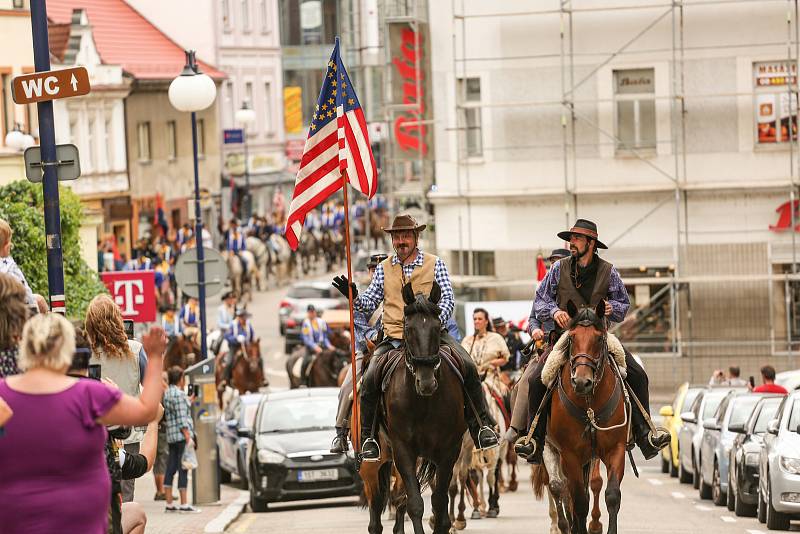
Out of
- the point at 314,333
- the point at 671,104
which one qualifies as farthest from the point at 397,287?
the point at 671,104

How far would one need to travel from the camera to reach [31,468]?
28.0 ft

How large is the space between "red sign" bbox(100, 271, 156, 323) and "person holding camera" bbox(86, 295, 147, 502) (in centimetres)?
1222

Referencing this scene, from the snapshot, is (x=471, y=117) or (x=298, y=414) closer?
(x=298, y=414)

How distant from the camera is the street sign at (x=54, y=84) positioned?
14648mm

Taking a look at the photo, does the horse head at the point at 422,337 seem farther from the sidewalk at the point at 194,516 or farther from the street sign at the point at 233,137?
the street sign at the point at 233,137

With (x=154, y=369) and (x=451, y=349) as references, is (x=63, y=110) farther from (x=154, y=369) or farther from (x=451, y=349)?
(x=154, y=369)

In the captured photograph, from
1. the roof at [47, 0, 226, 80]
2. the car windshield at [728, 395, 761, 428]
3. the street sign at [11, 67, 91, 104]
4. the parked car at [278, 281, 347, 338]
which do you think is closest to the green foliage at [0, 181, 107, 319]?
the car windshield at [728, 395, 761, 428]

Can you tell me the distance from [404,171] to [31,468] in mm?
43282

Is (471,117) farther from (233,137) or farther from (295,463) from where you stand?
(233,137)

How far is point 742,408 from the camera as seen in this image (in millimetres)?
25125

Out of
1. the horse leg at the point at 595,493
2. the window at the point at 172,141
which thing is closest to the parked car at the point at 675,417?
the horse leg at the point at 595,493

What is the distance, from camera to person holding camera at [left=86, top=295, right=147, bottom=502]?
1272 centimetres

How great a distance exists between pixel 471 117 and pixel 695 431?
1592 centimetres

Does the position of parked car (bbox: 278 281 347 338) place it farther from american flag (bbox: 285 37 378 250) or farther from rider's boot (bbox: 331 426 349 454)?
rider's boot (bbox: 331 426 349 454)
